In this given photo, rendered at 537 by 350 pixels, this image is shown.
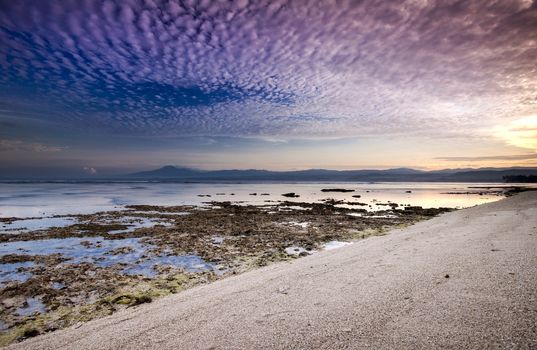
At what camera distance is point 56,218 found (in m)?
23.8

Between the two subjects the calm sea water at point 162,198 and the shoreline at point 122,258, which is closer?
the shoreline at point 122,258

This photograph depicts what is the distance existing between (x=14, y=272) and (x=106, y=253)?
3189 mm

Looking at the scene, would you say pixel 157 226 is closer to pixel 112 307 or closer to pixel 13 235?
pixel 13 235

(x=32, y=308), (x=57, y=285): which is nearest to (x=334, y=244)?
(x=57, y=285)

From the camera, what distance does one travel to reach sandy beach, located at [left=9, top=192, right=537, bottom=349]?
3781 millimetres

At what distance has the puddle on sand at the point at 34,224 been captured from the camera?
61.3 feet

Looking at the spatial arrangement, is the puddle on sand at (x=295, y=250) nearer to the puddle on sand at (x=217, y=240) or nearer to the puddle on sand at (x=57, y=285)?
the puddle on sand at (x=217, y=240)

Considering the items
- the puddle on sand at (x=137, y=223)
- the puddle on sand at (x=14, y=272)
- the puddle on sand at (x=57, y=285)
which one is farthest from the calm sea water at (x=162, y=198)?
the puddle on sand at (x=57, y=285)

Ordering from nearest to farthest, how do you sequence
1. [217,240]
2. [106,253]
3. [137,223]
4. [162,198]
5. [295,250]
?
[106,253] → [295,250] → [217,240] → [137,223] → [162,198]

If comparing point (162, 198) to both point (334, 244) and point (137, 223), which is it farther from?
point (334, 244)

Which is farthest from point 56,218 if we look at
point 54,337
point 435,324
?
point 435,324

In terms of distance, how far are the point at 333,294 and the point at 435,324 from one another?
1.89 metres

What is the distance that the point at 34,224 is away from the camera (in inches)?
821

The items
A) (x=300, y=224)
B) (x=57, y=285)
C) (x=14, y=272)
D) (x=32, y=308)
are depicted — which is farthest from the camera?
(x=300, y=224)
